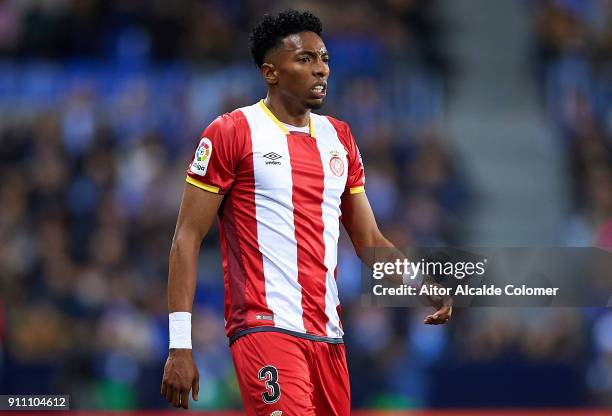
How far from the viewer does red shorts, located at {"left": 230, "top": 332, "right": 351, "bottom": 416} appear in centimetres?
477

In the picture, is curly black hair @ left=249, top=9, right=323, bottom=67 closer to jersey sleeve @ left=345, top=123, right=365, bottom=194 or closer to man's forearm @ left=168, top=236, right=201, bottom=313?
jersey sleeve @ left=345, top=123, right=365, bottom=194

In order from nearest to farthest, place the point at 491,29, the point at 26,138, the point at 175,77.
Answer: the point at 26,138 < the point at 175,77 < the point at 491,29

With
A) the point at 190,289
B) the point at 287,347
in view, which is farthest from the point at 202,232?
the point at 287,347

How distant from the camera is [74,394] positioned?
9.86 metres

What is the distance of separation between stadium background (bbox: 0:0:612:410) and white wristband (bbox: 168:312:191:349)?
5233 millimetres

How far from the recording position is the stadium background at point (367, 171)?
10320mm

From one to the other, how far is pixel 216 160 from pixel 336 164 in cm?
58

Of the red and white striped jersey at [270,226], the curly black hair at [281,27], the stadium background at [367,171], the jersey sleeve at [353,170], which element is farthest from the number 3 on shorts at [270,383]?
the stadium background at [367,171]

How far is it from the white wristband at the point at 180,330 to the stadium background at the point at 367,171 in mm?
5233

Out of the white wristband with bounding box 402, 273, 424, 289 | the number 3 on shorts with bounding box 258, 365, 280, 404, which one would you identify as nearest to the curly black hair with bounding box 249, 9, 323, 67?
the white wristband with bounding box 402, 273, 424, 289

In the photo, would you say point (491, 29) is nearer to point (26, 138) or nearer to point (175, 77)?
point (175, 77)

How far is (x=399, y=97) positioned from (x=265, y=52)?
839 cm

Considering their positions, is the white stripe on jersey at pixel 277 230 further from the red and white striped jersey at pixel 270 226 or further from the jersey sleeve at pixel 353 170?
the jersey sleeve at pixel 353 170

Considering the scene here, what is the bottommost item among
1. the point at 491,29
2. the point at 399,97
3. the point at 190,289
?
the point at 190,289
